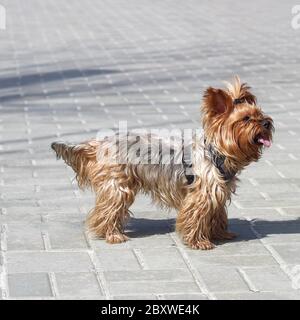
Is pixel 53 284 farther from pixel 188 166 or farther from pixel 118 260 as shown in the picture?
pixel 188 166

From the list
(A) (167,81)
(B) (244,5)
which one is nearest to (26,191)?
(A) (167,81)

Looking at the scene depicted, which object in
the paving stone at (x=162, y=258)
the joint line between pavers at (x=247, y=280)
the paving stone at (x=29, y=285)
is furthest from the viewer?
the paving stone at (x=162, y=258)

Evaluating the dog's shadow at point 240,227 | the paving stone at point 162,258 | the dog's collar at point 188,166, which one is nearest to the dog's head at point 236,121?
the dog's collar at point 188,166

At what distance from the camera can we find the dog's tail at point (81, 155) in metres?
7.29

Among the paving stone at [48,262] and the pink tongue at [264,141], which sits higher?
the pink tongue at [264,141]

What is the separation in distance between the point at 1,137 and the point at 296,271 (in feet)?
18.1

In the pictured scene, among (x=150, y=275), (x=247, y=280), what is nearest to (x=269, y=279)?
(x=247, y=280)

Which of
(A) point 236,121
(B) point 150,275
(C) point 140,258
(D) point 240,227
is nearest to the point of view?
(B) point 150,275

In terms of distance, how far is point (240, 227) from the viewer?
7.73 metres

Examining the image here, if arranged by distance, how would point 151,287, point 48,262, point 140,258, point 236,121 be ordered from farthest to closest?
point 140,258
point 48,262
point 236,121
point 151,287

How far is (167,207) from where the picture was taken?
24.3ft

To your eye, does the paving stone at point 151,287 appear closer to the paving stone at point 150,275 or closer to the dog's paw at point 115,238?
the paving stone at point 150,275

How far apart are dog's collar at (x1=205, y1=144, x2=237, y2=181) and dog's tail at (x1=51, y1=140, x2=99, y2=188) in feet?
2.85

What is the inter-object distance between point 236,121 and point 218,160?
1.39 ft
